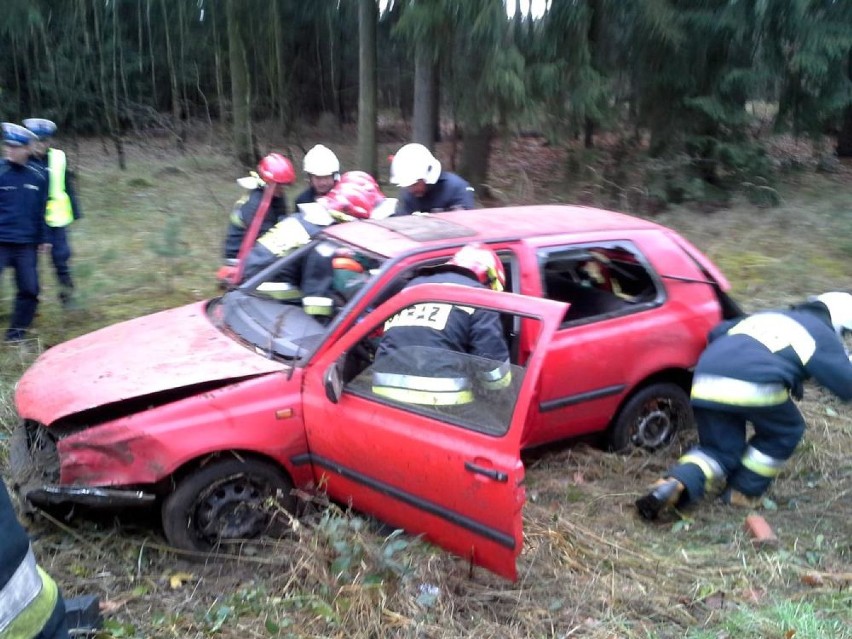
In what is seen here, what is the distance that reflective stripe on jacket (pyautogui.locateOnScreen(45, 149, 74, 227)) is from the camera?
6.89 m

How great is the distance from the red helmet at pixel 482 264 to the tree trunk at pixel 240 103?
14.0 meters

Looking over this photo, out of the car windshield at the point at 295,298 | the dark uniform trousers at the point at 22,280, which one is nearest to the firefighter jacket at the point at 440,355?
the car windshield at the point at 295,298

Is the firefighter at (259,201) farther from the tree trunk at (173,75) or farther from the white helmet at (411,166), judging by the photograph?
the tree trunk at (173,75)

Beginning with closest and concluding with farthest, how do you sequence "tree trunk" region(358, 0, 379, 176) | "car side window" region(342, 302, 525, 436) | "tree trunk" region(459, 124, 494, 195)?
"car side window" region(342, 302, 525, 436), "tree trunk" region(459, 124, 494, 195), "tree trunk" region(358, 0, 379, 176)

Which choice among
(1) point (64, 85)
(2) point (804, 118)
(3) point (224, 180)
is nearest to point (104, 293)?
(3) point (224, 180)

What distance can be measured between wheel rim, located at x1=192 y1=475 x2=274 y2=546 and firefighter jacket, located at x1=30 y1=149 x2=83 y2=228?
4.18 meters

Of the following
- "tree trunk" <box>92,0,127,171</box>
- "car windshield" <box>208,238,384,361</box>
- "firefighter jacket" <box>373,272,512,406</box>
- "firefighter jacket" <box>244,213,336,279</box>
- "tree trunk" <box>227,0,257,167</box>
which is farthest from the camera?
"tree trunk" <box>92,0,127,171</box>

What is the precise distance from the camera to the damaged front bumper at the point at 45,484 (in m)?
3.51

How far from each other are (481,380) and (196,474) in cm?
135

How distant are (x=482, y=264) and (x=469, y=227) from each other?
0.67m

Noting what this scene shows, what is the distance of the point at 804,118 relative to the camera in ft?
39.4

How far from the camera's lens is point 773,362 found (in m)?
4.20

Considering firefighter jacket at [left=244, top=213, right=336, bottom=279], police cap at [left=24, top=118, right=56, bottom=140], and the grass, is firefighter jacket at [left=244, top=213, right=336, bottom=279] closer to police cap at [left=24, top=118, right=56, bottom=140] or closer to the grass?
the grass

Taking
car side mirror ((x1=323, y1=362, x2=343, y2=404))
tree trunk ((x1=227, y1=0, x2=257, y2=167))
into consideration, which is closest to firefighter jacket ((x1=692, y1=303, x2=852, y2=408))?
car side mirror ((x1=323, y1=362, x2=343, y2=404))
